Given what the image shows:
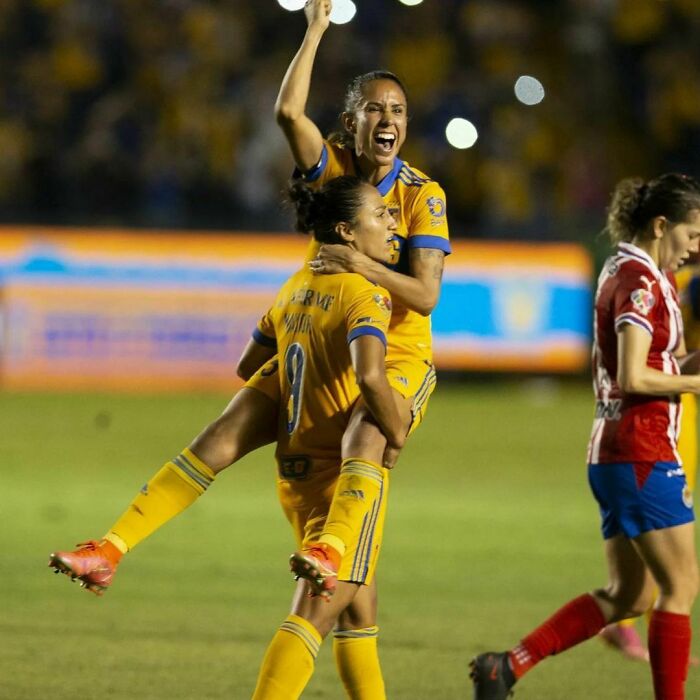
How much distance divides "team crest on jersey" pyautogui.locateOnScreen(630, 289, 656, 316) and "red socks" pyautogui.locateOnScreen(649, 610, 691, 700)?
1.04 m

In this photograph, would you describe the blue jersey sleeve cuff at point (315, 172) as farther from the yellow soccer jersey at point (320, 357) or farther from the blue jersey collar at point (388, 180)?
the yellow soccer jersey at point (320, 357)

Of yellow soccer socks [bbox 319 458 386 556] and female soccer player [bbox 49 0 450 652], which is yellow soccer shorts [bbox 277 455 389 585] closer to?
yellow soccer socks [bbox 319 458 386 556]

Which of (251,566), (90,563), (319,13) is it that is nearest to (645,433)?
(319,13)

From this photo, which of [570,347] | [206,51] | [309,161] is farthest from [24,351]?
[309,161]

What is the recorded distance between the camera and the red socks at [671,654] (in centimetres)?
533

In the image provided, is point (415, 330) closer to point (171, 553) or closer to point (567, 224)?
point (171, 553)

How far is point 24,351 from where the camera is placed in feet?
52.8

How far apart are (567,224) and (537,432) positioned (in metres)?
3.88

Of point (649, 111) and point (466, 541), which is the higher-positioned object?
point (649, 111)

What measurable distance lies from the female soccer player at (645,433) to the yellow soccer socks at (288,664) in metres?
1.15

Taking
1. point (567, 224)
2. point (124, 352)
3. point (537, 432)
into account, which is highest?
point (567, 224)

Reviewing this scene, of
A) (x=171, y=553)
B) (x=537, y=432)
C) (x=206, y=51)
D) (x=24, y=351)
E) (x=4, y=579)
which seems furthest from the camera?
(x=206, y=51)

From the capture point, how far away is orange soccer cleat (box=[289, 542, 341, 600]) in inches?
177

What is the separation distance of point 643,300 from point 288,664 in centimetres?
174
